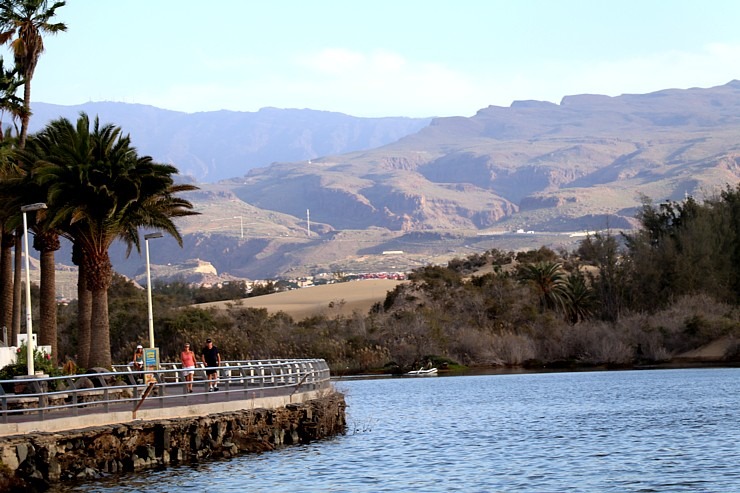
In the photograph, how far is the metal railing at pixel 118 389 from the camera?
27641 mm

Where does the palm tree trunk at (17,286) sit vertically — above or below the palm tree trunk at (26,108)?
below

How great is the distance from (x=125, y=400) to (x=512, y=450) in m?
10.7

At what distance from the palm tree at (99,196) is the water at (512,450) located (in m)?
9.81

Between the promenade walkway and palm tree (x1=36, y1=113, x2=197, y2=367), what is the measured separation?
503 centimetres

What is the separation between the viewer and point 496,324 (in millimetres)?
89062

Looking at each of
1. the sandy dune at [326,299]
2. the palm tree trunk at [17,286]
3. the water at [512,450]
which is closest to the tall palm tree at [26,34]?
the palm tree trunk at [17,286]

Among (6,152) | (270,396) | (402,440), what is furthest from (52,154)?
(402,440)

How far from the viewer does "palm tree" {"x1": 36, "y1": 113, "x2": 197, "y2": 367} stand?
42.1 meters

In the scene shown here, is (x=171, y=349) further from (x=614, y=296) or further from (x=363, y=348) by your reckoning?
(x=614, y=296)

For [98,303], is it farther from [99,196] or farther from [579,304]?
[579,304]

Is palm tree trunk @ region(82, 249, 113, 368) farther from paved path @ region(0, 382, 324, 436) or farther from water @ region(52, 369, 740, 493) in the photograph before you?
water @ region(52, 369, 740, 493)

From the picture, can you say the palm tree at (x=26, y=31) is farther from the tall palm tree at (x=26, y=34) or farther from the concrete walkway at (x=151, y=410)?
the concrete walkway at (x=151, y=410)

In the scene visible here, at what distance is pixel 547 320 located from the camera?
83688 mm

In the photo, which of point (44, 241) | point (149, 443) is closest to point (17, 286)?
point (44, 241)
